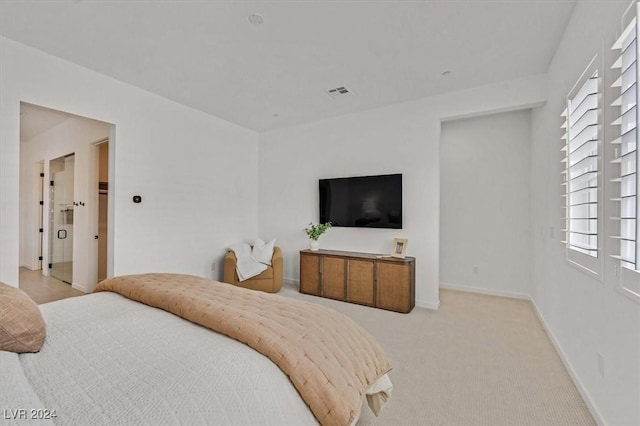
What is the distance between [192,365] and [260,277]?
3312mm

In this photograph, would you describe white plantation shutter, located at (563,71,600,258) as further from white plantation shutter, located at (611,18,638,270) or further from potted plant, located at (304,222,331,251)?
potted plant, located at (304,222,331,251)

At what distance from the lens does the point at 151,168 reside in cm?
369

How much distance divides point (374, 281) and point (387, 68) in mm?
2496

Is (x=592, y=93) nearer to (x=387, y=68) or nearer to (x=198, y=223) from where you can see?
(x=387, y=68)

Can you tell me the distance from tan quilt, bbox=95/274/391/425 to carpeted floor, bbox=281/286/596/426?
1.85ft

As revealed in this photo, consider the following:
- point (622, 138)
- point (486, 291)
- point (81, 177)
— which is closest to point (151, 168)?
point (81, 177)

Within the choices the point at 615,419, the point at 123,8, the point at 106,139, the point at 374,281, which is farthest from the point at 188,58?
the point at 615,419

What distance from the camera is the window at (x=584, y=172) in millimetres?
1754

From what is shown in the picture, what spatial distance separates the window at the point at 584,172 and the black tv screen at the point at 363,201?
1881 mm

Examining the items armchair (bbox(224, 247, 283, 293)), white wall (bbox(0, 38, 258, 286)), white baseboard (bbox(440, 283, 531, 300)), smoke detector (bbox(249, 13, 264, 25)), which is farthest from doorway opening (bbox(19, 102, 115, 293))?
white baseboard (bbox(440, 283, 531, 300))

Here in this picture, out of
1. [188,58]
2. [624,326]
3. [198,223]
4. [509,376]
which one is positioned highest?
[188,58]

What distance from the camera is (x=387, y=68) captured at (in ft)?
10.0

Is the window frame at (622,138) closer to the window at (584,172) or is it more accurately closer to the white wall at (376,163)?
the window at (584,172)

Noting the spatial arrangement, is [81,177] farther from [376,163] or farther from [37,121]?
[376,163]
